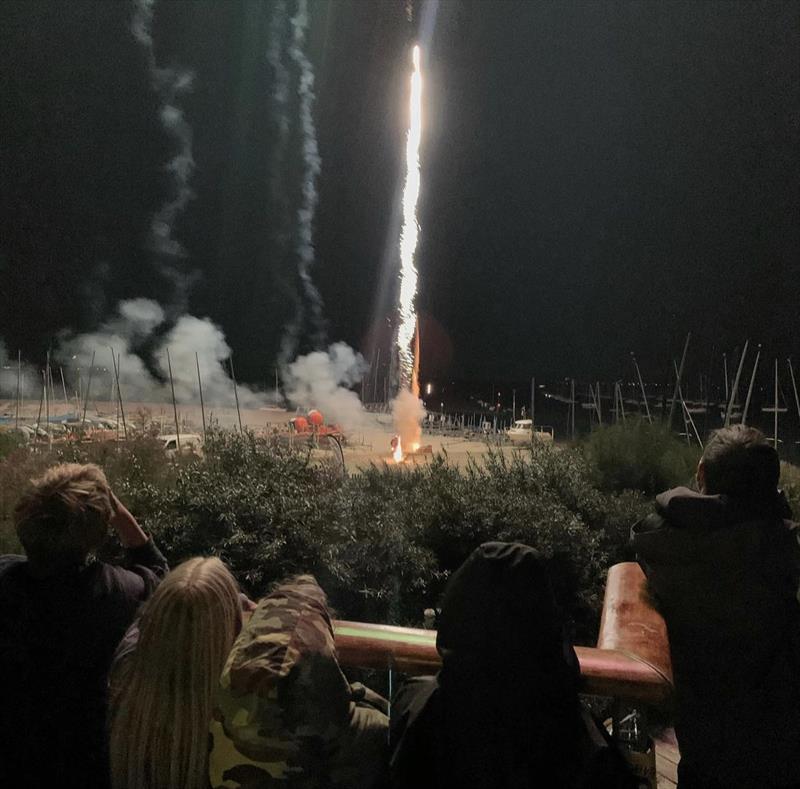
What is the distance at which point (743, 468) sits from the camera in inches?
66.7

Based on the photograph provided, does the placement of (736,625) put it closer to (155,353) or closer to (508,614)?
(508,614)

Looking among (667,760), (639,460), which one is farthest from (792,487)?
(667,760)

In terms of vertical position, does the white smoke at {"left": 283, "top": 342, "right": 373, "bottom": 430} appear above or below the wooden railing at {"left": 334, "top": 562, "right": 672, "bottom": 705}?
above

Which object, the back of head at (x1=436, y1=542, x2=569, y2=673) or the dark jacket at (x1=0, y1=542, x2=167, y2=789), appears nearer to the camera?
the back of head at (x1=436, y1=542, x2=569, y2=673)

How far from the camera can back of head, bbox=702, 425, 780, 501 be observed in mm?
1686

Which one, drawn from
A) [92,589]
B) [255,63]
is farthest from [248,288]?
[92,589]

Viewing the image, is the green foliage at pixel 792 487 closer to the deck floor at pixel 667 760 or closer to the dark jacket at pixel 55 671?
the deck floor at pixel 667 760

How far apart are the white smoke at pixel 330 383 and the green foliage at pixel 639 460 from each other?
10963 millimetres

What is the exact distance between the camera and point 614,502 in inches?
237

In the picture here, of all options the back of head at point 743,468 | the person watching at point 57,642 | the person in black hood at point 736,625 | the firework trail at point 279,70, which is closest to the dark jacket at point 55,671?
the person watching at point 57,642

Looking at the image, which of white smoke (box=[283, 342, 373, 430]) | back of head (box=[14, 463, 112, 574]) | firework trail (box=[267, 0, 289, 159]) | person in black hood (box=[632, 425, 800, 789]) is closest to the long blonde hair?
back of head (box=[14, 463, 112, 574])

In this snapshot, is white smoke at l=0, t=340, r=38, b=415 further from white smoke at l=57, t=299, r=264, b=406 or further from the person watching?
the person watching

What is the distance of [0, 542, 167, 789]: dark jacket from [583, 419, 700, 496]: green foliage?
6.27 meters

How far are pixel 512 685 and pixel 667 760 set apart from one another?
2.73 metres
